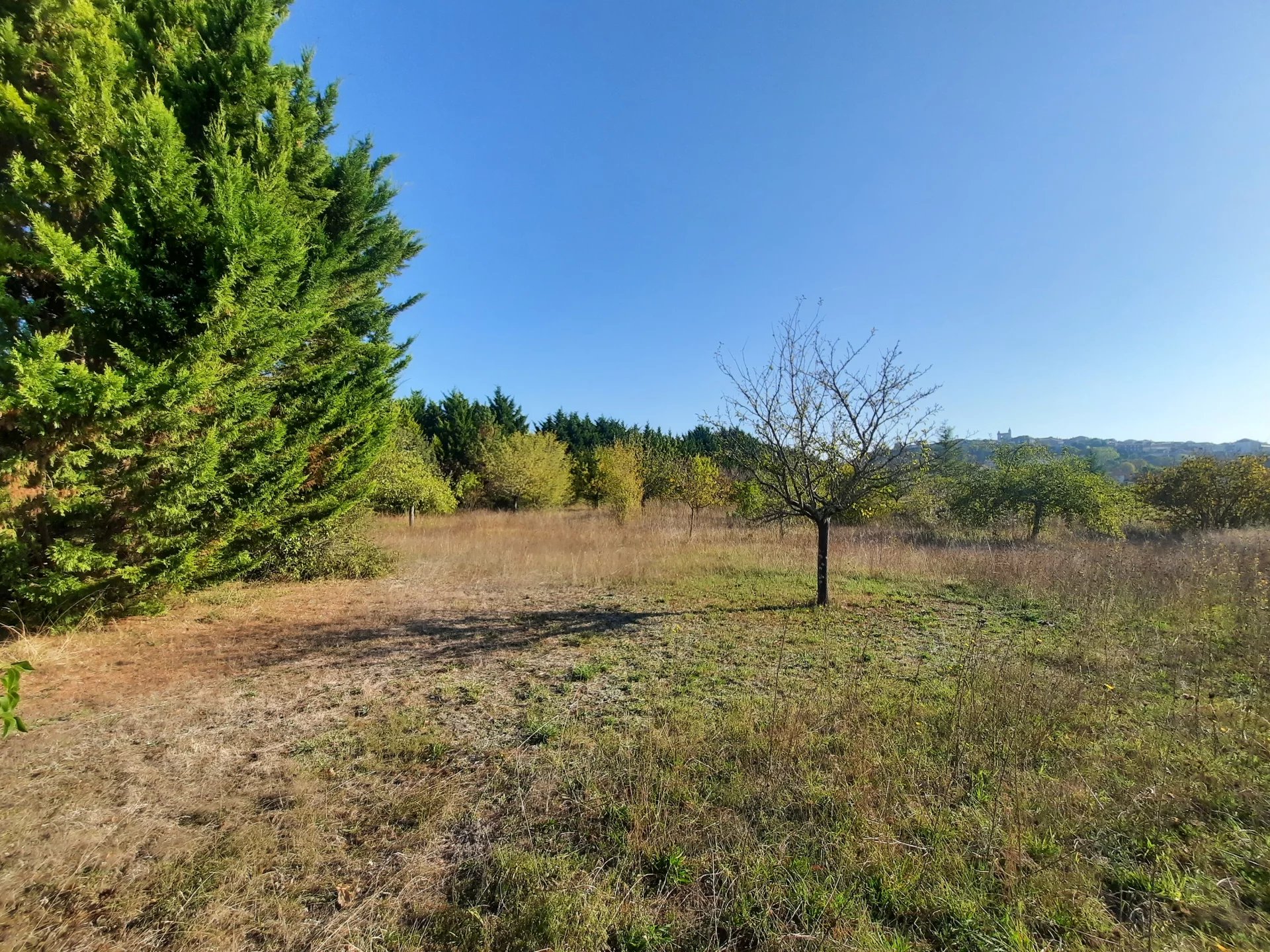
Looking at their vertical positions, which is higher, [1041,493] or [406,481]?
[406,481]

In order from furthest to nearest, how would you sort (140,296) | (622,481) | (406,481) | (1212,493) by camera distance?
(622,481) → (1212,493) → (406,481) → (140,296)

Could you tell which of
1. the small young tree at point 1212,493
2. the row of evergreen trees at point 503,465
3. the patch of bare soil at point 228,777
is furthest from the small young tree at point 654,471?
the small young tree at point 1212,493

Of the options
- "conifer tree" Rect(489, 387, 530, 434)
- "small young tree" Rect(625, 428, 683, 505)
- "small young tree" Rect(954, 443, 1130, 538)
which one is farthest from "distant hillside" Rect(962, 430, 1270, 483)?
"conifer tree" Rect(489, 387, 530, 434)

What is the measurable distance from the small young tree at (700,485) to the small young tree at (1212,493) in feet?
49.9

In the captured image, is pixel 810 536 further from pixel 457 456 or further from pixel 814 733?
pixel 457 456

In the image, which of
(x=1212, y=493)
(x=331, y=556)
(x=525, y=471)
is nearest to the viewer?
(x=331, y=556)

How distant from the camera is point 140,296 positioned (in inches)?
228

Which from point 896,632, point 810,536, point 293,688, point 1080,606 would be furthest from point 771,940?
point 810,536

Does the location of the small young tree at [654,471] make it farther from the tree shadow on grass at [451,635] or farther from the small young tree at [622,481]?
the tree shadow on grass at [451,635]

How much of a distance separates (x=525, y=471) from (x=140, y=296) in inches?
842

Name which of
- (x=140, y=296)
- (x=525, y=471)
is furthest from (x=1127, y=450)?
(x=140, y=296)

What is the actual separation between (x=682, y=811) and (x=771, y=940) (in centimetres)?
94

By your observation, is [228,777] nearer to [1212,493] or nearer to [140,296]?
[140,296]

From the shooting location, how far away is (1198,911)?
2211mm
